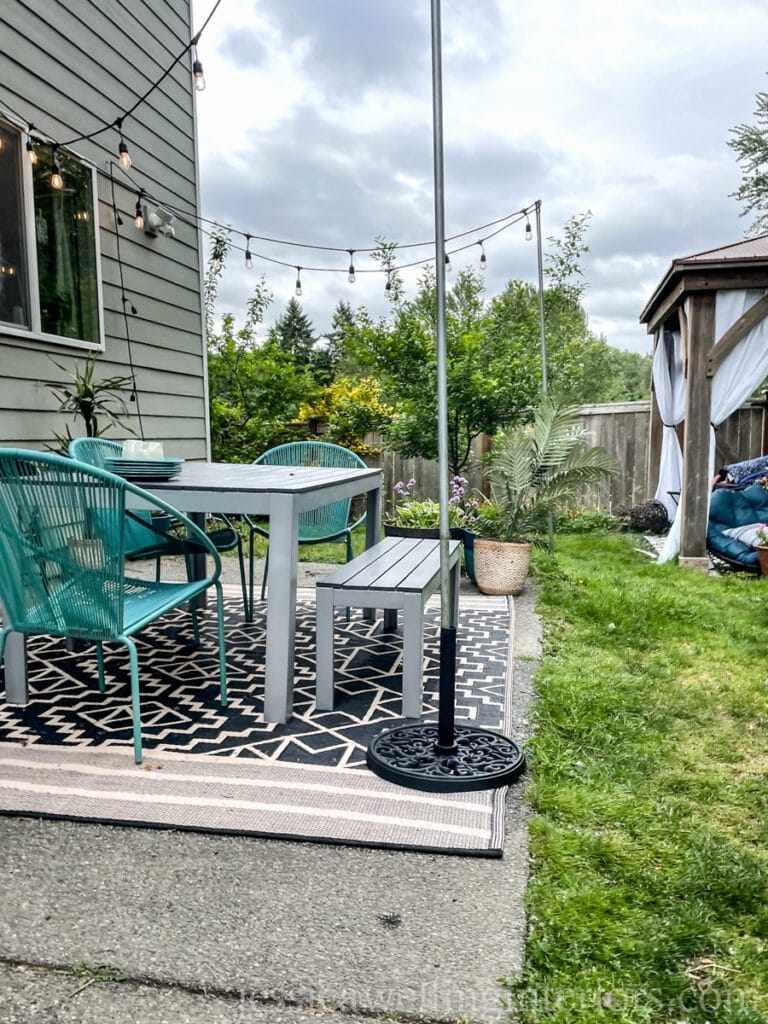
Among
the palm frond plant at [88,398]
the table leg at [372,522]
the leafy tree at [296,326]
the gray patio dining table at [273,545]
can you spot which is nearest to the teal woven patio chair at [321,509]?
the table leg at [372,522]

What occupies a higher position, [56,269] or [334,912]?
[56,269]

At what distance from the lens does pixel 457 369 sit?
6.62 m

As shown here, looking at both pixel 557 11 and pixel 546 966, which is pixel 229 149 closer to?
pixel 557 11

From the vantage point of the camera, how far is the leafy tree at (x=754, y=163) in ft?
44.1

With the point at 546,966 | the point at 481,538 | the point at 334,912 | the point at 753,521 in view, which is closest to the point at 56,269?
the point at 481,538

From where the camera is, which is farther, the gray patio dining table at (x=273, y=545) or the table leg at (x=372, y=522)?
the table leg at (x=372, y=522)

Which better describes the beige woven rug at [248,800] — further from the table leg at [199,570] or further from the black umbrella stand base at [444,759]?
the table leg at [199,570]

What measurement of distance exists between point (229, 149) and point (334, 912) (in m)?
10.7

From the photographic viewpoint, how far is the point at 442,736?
6.61ft

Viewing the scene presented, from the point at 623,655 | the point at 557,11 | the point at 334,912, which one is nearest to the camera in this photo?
the point at 334,912

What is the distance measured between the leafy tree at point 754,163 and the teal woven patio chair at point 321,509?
42.0ft

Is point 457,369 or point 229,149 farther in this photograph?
point 229,149

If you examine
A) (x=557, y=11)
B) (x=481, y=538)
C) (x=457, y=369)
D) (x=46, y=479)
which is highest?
(x=557, y=11)

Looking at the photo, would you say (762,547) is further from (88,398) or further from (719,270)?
(88,398)
